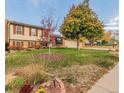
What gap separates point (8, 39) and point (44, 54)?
46 centimetres

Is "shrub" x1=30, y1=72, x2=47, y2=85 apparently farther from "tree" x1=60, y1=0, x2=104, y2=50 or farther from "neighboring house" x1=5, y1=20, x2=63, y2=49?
"tree" x1=60, y1=0, x2=104, y2=50

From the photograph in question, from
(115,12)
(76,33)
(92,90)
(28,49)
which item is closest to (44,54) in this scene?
(28,49)

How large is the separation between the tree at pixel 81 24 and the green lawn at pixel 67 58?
0.64 ft

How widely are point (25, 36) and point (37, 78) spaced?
0.50 meters

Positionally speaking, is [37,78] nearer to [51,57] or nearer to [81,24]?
[51,57]

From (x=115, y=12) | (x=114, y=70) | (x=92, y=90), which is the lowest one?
(x=92, y=90)

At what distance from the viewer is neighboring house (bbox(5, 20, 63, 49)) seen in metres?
3.02

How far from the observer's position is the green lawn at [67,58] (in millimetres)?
3080

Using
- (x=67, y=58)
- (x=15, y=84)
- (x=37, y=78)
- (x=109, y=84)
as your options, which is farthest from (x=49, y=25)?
(x=109, y=84)

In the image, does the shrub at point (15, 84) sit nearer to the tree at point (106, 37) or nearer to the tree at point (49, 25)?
the tree at point (49, 25)

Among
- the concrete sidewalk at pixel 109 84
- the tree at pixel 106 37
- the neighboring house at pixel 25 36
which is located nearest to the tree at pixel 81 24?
the tree at pixel 106 37

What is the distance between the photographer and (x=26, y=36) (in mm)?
3146

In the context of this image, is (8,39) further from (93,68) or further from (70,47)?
(93,68)

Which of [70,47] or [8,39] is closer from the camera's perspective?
[8,39]
